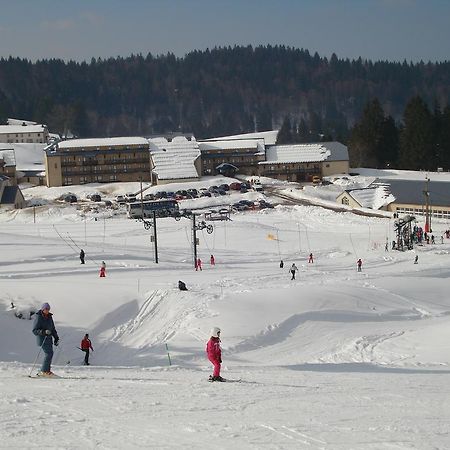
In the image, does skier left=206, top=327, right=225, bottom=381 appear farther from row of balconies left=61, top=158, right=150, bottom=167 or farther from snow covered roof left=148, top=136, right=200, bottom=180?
row of balconies left=61, top=158, right=150, bottom=167

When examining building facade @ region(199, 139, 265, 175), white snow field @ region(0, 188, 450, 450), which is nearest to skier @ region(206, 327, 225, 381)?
white snow field @ region(0, 188, 450, 450)

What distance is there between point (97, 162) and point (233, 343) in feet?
206

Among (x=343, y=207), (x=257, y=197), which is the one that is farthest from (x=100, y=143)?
(x=343, y=207)

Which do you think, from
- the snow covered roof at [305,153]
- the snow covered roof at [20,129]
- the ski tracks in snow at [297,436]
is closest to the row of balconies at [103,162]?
the snow covered roof at [305,153]

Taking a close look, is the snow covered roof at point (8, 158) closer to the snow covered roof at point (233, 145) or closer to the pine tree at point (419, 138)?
the snow covered roof at point (233, 145)

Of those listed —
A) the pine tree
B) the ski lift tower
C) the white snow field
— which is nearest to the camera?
the white snow field

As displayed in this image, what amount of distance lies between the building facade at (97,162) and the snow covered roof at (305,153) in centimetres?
1284

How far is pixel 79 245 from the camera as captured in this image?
36.9 m

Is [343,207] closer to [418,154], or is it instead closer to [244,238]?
[244,238]

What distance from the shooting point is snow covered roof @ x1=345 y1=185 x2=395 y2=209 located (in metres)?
55.9

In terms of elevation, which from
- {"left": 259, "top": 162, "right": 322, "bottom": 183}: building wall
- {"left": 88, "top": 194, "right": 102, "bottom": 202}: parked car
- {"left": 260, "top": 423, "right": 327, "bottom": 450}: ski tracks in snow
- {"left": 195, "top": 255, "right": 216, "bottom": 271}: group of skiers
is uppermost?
{"left": 259, "top": 162, "right": 322, "bottom": 183}: building wall

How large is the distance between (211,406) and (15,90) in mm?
186613

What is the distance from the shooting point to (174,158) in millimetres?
76125

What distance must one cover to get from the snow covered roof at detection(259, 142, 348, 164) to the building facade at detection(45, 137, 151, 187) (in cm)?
1284
